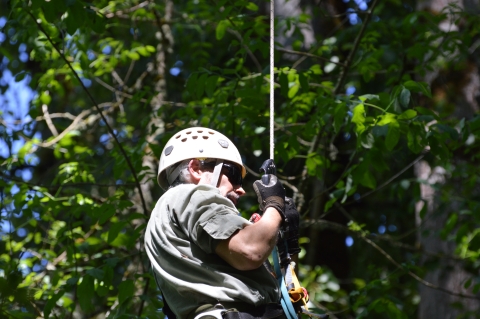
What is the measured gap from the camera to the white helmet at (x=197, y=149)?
11.7 ft

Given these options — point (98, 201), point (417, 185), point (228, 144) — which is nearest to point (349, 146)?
point (417, 185)

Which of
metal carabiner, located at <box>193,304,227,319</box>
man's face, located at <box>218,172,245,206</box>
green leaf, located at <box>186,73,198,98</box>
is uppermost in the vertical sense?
man's face, located at <box>218,172,245,206</box>

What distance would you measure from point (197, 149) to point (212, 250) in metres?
0.69

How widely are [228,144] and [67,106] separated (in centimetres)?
773

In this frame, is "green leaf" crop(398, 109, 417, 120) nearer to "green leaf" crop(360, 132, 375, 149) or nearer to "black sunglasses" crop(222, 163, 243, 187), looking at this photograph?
"green leaf" crop(360, 132, 375, 149)

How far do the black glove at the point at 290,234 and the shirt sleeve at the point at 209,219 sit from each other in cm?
33

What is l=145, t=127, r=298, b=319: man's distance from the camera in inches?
118

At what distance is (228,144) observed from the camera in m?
3.67

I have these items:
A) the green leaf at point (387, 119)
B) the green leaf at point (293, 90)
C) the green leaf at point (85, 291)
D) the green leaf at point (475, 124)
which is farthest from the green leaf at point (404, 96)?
the green leaf at point (85, 291)

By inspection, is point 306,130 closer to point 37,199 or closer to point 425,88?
point 425,88

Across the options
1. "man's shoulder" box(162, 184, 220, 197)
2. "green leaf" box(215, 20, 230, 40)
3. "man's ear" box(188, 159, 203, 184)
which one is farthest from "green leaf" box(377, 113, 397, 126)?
"green leaf" box(215, 20, 230, 40)

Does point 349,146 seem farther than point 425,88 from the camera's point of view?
Yes

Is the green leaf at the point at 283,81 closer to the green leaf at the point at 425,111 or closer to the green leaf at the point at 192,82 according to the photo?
the green leaf at the point at 192,82

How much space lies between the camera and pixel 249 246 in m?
2.98
